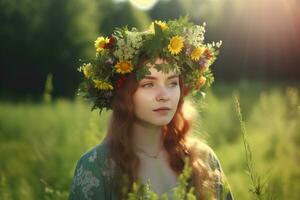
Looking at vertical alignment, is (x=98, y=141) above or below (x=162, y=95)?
below

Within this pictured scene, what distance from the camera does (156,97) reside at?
294 cm

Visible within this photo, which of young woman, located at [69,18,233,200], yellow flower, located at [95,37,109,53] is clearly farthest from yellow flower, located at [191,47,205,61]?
yellow flower, located at [95,37,109,53]

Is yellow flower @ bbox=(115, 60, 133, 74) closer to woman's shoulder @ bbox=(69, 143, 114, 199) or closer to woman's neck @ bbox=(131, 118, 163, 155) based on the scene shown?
woman's neck @ bbox=(131, 118, 163, 155)

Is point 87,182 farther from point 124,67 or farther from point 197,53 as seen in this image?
point 197,53

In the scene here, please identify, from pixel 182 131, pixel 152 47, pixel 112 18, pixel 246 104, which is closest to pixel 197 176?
pixel 182 131

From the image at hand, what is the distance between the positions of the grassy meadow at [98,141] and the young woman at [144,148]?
369 mm

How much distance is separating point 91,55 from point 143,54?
6.56 meters

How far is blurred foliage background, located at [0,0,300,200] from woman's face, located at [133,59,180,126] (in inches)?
19.2

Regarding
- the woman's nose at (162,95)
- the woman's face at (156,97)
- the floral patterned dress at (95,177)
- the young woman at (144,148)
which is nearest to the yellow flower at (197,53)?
the young woman at (144,148)

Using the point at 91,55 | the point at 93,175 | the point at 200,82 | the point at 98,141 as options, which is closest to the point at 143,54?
the point at 200,82

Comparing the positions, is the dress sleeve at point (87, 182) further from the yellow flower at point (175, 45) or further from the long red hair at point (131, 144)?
the yellow flower at point (175, 45)

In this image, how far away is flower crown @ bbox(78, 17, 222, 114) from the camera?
3055 millimetres

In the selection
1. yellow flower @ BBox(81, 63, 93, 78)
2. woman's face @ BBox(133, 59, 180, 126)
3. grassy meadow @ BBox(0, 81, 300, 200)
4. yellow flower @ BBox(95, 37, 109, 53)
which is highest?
yellow flower @ BBox(95, 37, 109, 53)

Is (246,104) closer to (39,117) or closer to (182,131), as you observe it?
(39,117)
